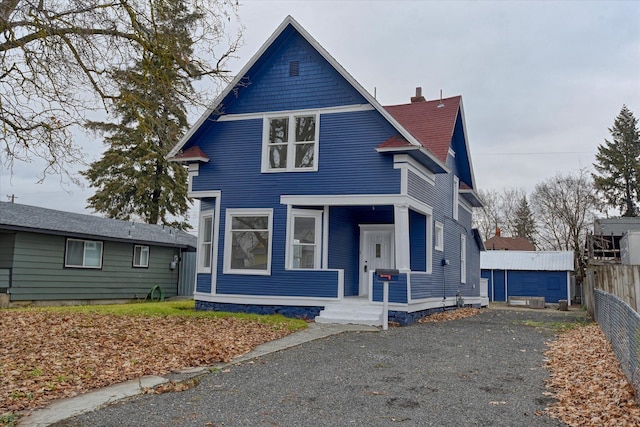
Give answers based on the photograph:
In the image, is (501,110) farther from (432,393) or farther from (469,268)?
(432,393)

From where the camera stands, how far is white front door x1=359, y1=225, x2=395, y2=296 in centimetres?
1677

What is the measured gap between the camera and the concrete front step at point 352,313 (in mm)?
13117

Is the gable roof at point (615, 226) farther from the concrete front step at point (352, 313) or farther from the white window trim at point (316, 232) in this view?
the concrete front step at point (352, 313)

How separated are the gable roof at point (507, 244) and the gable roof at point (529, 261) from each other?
355 inches

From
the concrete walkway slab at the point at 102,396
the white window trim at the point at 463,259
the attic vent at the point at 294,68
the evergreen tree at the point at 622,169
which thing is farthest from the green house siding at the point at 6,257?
the evergreen tree at the point at 622,169

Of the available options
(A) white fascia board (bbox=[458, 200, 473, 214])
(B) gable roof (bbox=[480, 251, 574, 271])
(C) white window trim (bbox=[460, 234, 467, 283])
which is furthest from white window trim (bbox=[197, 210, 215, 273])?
(B) gable roof (bbox=[480, 251, 574, 271])

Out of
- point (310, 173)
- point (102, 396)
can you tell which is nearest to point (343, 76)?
point (310, 173)

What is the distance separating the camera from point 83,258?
68.7 ft

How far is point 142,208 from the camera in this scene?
115ft

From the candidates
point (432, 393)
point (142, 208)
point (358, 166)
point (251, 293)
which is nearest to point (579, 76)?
point (358, 166)

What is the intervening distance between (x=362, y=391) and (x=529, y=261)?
30054 millimetres

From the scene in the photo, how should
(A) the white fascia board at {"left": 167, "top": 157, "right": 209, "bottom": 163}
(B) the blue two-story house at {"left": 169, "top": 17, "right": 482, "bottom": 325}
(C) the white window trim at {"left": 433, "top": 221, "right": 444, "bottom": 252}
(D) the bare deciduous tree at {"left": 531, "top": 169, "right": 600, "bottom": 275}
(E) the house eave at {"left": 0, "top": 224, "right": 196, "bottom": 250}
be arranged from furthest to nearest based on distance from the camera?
1. (D) the bare deciduous tree at {"left": 531, "top": 169, "right": 600, "bottom": 275}
2. (E) the house eave at {"left": 0, "top": 224, "right": 196, "bottom": 250}
3. (C) the white window trim at {"left": 433, "top": 221, "right": 444, "bottom": 252}
4. (A) the white fascia board at {"left": 167, "top": 157, "right": 209, "bottom": 163}
5. (B) the blue two-story house at {"left": 169, "top": 17, "right": 482, "bottom": 325}

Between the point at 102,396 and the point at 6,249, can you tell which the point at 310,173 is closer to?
the point at 102,396

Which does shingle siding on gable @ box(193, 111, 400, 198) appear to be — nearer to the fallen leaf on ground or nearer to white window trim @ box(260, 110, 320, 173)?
white window trim @ box(260, 110, 320, 173)
